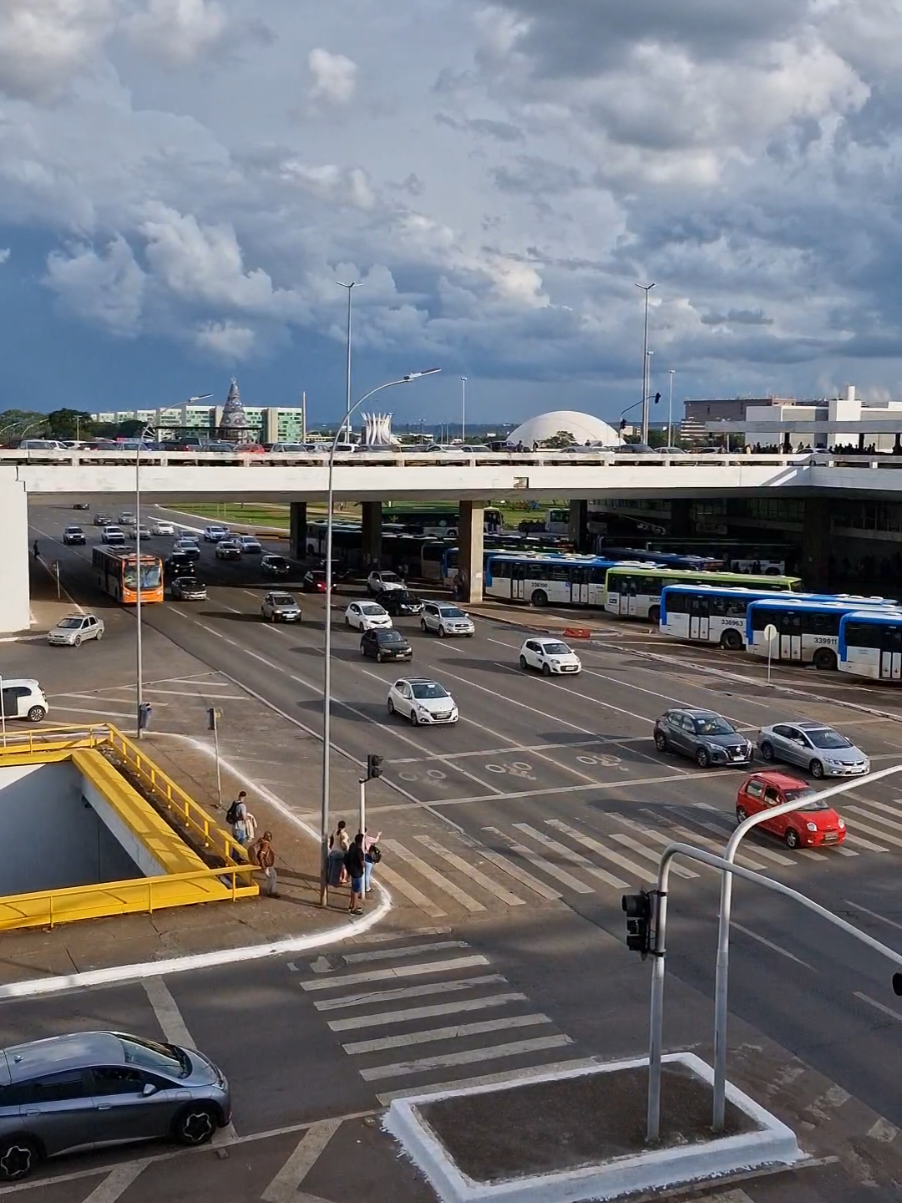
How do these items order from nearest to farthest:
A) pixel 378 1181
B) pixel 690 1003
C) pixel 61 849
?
1. pixel 378 1181
2. pixel 690 1003
3. pixel 61 849

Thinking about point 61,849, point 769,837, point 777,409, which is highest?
point 777,409

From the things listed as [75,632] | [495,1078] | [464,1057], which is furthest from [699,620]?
[495,1078]

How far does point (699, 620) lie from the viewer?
53.0 m

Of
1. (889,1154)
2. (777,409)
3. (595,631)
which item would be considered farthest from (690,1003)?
(777,409)

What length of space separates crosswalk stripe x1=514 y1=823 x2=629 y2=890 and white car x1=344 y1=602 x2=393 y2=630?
2709cm

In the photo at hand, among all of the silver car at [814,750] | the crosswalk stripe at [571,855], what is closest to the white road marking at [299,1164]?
the crosswalk stripe at [571,855]

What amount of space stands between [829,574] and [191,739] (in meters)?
54.7

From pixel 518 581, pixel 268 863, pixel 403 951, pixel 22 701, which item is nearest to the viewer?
pixel 403 951

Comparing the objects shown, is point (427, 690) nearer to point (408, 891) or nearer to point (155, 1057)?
point (408, 891)

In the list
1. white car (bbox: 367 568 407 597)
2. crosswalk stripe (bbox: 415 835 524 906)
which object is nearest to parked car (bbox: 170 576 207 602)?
white car (bbox: 367 568 407 597)

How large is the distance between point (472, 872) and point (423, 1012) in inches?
260

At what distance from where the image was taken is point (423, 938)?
20953mm

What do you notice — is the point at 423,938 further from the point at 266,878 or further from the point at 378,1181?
the point at 378,1181

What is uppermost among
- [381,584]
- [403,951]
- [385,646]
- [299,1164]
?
[381,584]
